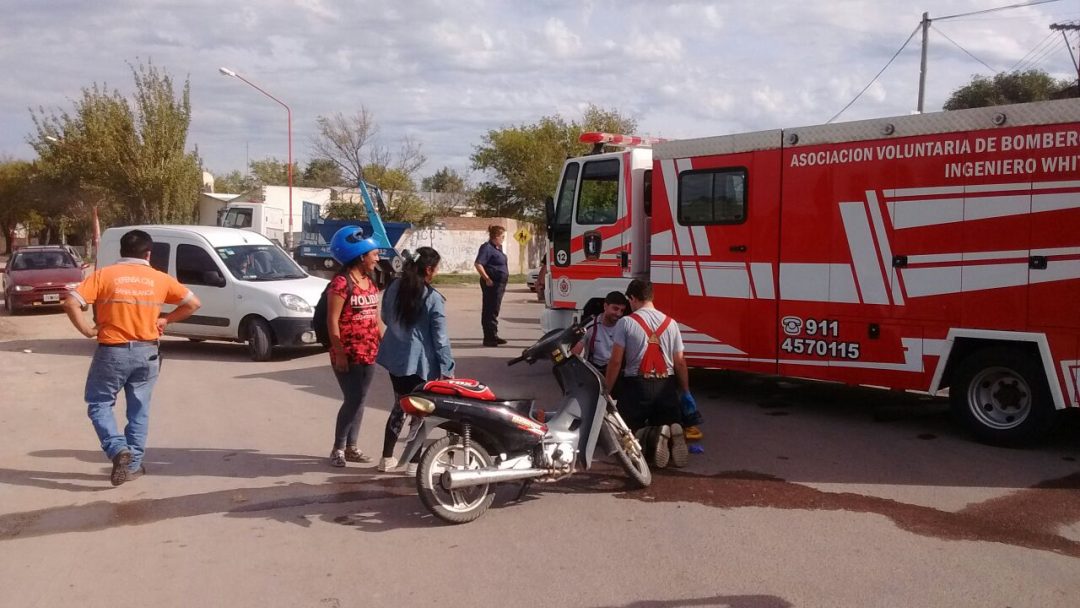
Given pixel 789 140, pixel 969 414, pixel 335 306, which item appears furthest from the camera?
pixel 789 140

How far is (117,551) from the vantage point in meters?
5.46

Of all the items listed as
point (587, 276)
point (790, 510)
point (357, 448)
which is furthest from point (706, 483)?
point (587, 276)

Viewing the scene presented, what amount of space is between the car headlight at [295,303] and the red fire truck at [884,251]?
482cm

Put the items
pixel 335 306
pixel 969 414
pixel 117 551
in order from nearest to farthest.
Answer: pixel 117 551, pixel 335 306, pixel 969 414

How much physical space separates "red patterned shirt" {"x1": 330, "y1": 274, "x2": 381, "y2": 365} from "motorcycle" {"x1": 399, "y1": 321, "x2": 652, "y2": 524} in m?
1.20

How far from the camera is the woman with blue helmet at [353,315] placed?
687 cm

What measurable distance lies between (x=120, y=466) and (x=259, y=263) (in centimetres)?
783

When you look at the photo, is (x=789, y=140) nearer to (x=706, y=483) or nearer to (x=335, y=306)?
(x=706, y=483)

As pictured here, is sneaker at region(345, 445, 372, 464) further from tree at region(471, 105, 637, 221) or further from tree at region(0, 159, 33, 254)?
tree at region(0, 159, 33, 254)

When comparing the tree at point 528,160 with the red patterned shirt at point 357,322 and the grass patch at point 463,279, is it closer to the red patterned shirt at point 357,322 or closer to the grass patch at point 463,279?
the grass patch at point 463,279

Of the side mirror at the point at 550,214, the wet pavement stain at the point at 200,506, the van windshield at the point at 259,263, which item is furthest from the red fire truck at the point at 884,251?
the van windshield at the point at 259,263

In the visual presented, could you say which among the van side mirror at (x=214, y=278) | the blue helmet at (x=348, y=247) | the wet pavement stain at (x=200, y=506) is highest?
the blue helmet at (x=348, y=247)

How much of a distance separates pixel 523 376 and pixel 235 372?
3855mm

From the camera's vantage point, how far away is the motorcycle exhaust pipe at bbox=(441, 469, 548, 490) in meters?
5.65
